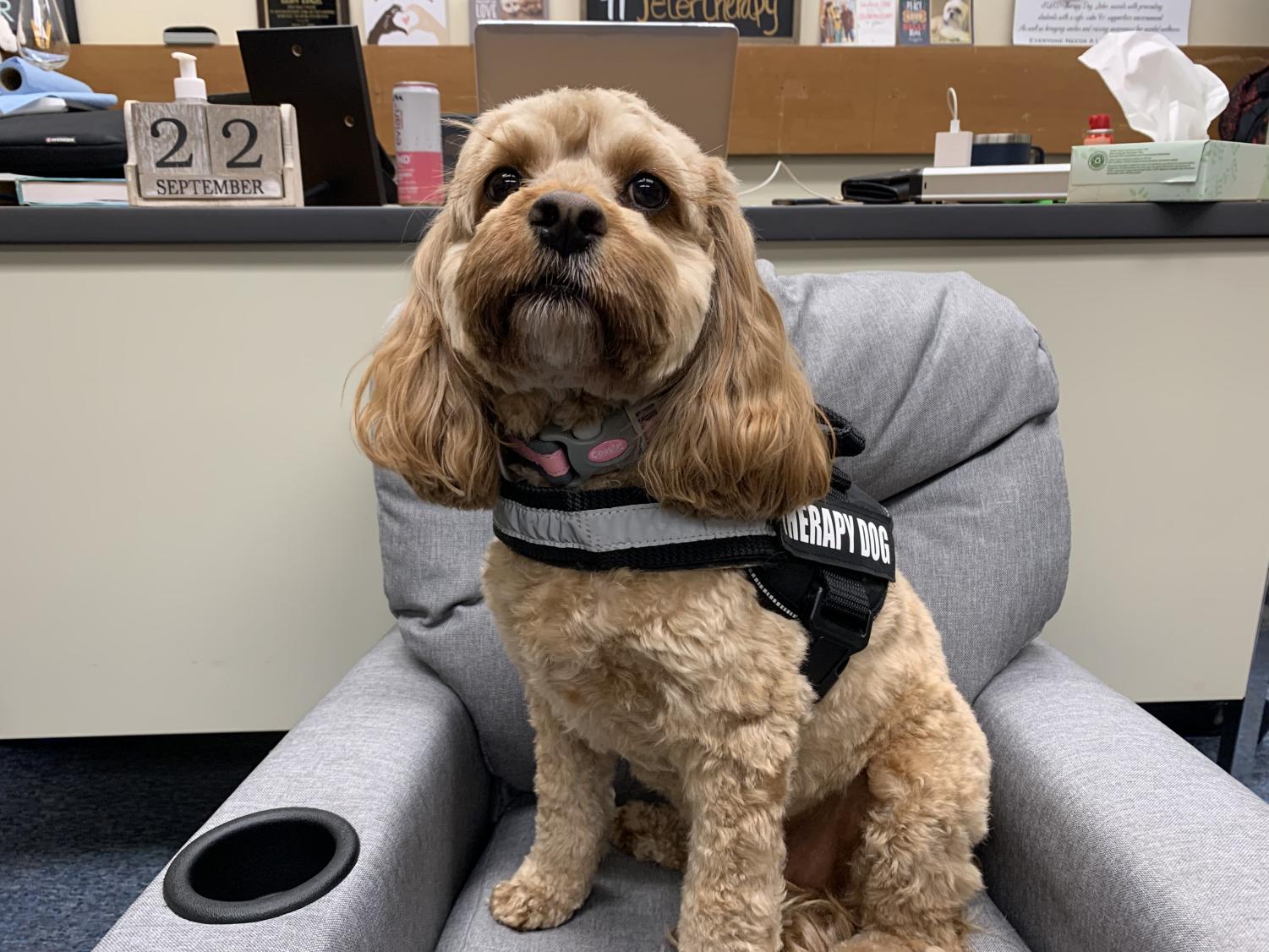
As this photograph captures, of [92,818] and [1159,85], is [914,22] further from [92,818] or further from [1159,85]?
[92,818]

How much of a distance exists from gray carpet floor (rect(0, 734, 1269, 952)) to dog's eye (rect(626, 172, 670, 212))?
1.48 m

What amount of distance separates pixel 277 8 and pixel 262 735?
2.04 meters

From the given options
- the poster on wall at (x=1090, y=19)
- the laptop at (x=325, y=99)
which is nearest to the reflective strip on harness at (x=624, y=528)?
the laptop at (x=325, y=99)

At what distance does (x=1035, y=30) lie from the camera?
8.97 ft

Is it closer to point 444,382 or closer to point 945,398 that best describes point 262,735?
point 444,382

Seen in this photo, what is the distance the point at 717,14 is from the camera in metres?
2.66

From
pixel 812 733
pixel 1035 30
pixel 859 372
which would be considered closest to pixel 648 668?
pixel 812 733

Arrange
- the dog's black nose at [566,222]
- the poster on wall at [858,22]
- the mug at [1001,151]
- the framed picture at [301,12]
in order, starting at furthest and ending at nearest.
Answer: the poster on wall at [858,22] < the framed picture at [301,12] < the mug at [1001,151] < the dog's black nose at [566,222]

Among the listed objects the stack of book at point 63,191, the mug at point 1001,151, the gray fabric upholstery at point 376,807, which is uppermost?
the mug at point 1001,151

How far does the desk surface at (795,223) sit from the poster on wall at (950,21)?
60.7 inches

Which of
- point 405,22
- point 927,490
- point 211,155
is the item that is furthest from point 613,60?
point 405,22

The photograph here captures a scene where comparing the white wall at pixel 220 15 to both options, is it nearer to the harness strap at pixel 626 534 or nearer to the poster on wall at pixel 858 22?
the poster on wall at pixel 858 22

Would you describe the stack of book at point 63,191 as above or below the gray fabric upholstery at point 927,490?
above

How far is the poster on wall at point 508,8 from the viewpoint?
2.61 m
